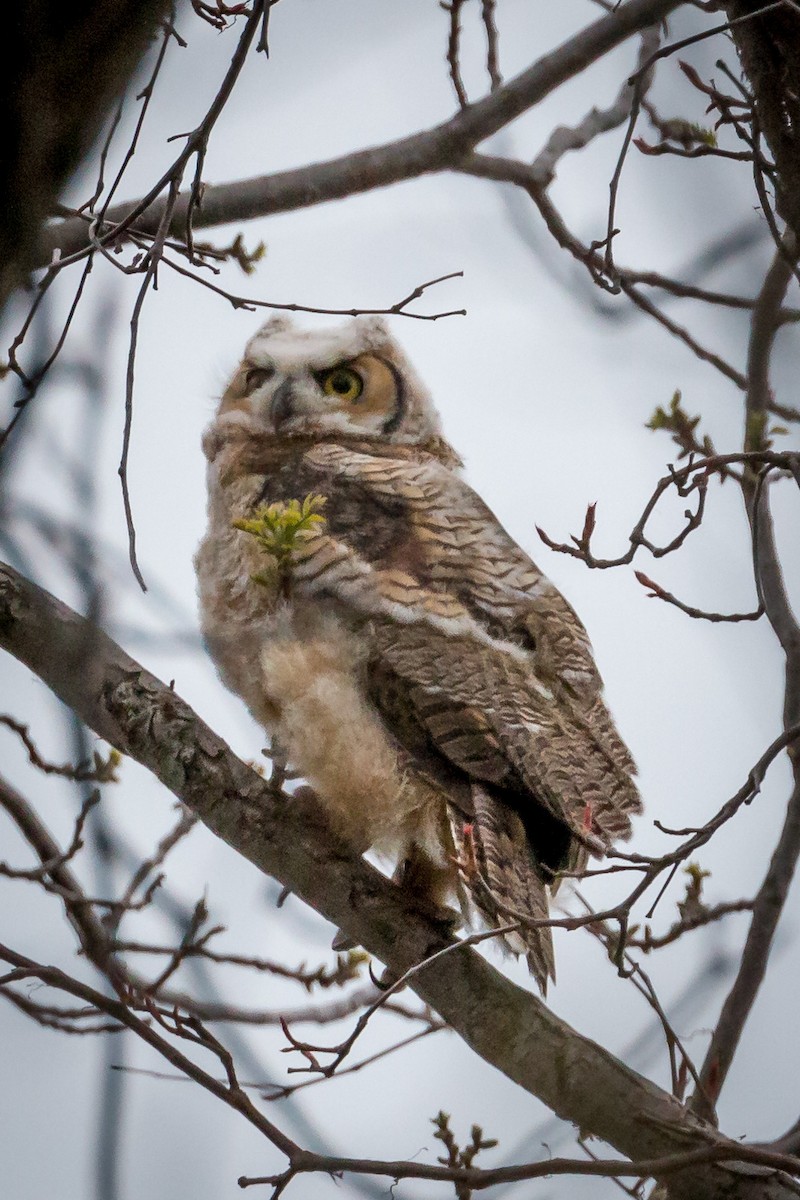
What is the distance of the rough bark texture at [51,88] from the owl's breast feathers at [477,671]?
138cm

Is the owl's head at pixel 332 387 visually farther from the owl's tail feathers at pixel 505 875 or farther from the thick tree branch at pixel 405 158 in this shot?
the owl's tail feathers at pixel 505 875

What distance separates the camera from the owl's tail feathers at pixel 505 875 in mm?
2227

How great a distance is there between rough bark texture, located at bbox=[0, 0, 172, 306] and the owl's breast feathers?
1376mm

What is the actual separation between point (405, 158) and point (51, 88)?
207 centimetres

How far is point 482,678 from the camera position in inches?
99.4

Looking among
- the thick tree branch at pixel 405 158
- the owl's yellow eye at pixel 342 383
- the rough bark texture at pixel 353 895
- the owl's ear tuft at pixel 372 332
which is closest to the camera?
the rough bark texture at pixel 353 895

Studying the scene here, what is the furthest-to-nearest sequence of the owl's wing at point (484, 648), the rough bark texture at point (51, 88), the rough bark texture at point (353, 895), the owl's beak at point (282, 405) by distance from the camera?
the owl's beak at point (282, 405)
the owl's wing at point (484, 648)
the rough bark texture at point (353, 895)
the rough bark texture at point (51, 88)

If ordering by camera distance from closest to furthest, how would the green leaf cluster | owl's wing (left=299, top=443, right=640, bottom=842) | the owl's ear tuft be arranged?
the green leaf cluster → owl's wing (left=299, top=443, right=640, bottom=842) → the owl's ear tuft

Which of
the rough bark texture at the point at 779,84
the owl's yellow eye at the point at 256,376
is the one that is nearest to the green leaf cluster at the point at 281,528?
the rough bark texture at the point at 779,84

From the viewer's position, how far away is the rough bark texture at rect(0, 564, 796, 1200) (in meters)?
2.16

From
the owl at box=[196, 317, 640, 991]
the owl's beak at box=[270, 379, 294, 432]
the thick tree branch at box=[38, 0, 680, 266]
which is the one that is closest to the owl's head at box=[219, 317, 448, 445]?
the owl's beak at box=[270, 379, 294, 432]

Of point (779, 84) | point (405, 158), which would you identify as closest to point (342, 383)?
point (405, 158)

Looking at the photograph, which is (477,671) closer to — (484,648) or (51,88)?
(484,648)

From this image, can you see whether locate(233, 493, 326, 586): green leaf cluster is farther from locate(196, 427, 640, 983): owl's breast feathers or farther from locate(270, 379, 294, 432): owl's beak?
locate(270, 379, 294, 432): owl's beak
